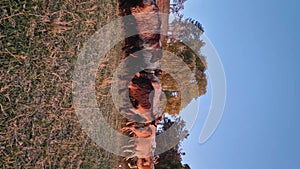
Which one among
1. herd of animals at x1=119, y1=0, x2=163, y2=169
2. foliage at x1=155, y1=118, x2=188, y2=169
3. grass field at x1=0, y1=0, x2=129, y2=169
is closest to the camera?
grass field at x1=0, y1=0, x2=129, y2=169

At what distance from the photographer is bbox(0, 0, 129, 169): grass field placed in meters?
2.58

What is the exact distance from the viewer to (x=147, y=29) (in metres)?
7.48

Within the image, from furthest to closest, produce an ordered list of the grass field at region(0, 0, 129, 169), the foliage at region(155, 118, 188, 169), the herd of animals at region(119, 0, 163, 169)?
the foliage at region(155, 118, 188, 169) < the herd of animals at region(119, 0, 163, 169) < the grass field at region(0, 0, 129, 169)

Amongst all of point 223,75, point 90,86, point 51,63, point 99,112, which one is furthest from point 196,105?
point 51,63

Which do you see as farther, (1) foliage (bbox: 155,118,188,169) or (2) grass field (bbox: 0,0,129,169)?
(1) foliage (bbox: 155,118,188,169)

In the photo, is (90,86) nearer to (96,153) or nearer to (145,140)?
(96,153)

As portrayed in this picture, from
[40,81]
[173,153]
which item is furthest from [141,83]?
[40,81]

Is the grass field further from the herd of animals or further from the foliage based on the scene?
the foliage

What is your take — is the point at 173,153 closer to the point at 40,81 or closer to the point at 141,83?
the point at 141,83

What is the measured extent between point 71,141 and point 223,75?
390 inches

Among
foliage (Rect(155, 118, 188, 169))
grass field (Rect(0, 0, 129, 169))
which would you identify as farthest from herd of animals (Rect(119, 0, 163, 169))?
grass field (Rect(0, 0, 129, 169))

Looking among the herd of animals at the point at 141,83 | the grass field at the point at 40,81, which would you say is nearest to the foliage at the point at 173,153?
the herd of animals at the point at 141,83

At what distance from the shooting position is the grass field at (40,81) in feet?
8.45

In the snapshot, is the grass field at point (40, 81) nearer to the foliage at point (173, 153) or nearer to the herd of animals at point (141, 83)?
the herd of animals at point (141, 83)
